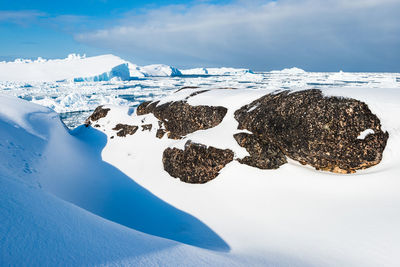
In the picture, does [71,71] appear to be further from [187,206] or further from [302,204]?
[302,204]

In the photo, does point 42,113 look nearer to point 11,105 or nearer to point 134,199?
point 11,105

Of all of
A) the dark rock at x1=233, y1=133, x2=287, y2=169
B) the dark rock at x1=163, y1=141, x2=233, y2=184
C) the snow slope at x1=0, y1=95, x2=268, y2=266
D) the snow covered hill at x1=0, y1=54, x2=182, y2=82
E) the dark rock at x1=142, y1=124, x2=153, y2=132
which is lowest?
the snow slope at x1=0, y1=95, x2=268, y2=266

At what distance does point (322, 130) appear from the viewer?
22.2 ft

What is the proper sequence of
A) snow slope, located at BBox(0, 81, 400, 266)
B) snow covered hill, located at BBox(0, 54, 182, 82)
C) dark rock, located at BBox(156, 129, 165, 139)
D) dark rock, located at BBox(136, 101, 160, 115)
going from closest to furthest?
snow slope, located at BBox(0, 81, 400, 266) < dark rock, located at BBox(156, 129, 165, 139) < dark rock, located at BBox(136, 101, 160, 115) < snow covered hill, located at BBox(0, 54, 182, 82)

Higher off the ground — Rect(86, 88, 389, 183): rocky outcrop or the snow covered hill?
the snow covered hill

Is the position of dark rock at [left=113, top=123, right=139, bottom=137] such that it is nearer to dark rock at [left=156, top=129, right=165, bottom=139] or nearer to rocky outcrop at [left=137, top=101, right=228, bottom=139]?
rocky outcrop at [left=137, top=101, right=228, bottom=139]

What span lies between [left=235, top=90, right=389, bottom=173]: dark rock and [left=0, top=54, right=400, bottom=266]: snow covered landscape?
0.76 feet

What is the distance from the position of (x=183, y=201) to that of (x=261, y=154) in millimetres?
3062

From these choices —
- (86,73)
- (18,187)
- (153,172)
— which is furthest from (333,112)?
(86,73)

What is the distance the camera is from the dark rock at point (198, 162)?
803 centimetres

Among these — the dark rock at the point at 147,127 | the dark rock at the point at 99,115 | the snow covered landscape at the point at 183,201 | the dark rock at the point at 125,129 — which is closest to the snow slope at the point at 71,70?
the dark rock at the point at 99,115

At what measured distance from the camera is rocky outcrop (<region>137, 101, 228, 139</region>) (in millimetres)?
10016

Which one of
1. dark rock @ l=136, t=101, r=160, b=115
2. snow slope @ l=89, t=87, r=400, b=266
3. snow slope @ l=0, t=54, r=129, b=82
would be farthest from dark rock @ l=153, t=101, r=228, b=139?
snow slope @ l=0, t=54, r=129, b=82

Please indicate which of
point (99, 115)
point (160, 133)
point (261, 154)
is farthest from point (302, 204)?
point (99, 115)
